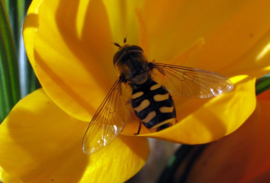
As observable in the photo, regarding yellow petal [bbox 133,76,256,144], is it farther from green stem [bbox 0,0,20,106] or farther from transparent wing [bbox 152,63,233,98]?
green stem [bbox 0,0,20,106]

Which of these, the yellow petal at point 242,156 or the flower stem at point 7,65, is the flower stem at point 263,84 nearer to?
the yellow petal at point 242,156

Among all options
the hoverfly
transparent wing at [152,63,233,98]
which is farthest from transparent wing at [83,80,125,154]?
transparent wing at [152,63,233,98]

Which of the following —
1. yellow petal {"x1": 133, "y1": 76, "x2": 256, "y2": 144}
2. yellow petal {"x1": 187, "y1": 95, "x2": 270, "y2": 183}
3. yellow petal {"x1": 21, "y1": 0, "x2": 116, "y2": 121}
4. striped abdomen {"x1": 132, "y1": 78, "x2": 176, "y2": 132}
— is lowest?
yellow petal {"x1": 187, "y1": 95, "x2": 270, "y2": 183}

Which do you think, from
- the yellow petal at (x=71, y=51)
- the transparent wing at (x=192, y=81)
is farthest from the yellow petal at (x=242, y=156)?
the yellow petal at (x=71, y=51)

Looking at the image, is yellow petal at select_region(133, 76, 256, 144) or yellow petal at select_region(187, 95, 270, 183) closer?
yellow petal at select_region(133, 76, 256, 144)

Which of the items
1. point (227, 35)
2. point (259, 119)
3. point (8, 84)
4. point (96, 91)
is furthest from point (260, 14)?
point (8, 84)

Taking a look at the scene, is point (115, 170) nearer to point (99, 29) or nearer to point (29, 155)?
point (29, 155)

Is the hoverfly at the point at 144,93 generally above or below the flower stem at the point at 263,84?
below
